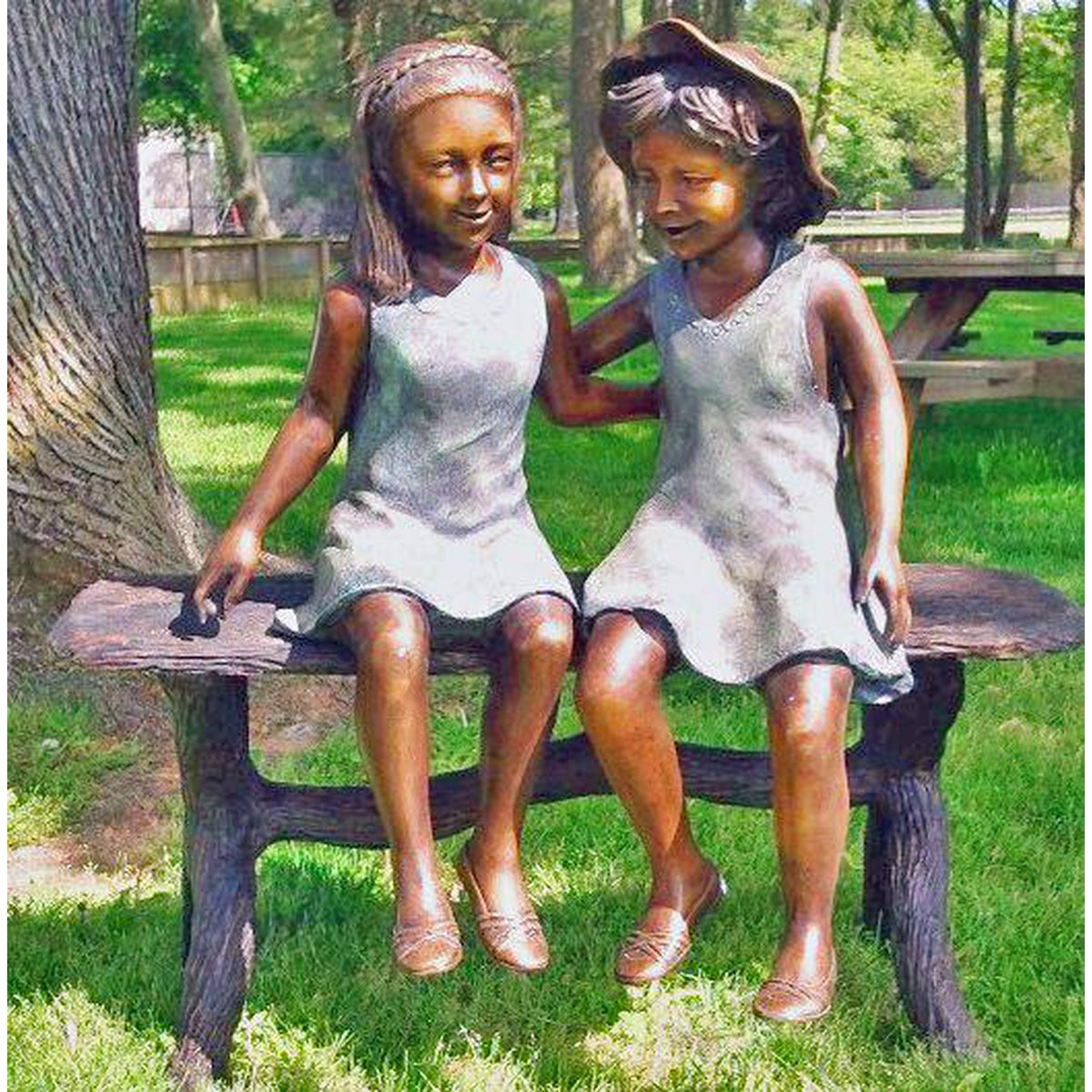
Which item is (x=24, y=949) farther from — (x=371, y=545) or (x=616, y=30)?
(x=616, y=30)

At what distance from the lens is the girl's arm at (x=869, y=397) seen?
2.74 meters

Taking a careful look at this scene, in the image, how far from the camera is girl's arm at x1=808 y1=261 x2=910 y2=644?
2.74 meters

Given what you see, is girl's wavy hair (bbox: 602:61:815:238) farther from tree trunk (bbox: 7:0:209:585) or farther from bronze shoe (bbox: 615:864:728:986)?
tree trunk (bbox: 7:0:209:585)

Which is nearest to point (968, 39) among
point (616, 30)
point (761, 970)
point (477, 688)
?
point (616, 30)

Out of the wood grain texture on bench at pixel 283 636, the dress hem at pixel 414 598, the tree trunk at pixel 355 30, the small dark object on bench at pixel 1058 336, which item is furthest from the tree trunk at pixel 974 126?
the dress hem at pixel 414 598

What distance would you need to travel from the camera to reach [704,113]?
2650mm

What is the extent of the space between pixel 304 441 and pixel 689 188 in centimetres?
73

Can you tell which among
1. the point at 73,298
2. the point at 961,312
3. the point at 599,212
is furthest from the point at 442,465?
the point at 599,212

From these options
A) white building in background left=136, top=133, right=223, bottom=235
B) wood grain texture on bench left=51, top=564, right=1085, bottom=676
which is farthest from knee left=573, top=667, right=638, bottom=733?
white building in background left=136, top=133, right=223, bottom=235

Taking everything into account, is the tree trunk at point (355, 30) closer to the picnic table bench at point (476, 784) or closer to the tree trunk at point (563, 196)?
the tree trunk at point (563, 196)

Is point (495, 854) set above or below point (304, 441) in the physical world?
below

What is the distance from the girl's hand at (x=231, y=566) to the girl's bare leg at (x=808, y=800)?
84 centimetres

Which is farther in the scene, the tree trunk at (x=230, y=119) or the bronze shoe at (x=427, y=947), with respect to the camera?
the tree trunk at (x=230, y=119)

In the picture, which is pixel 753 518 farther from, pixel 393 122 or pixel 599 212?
pixel 599 212
